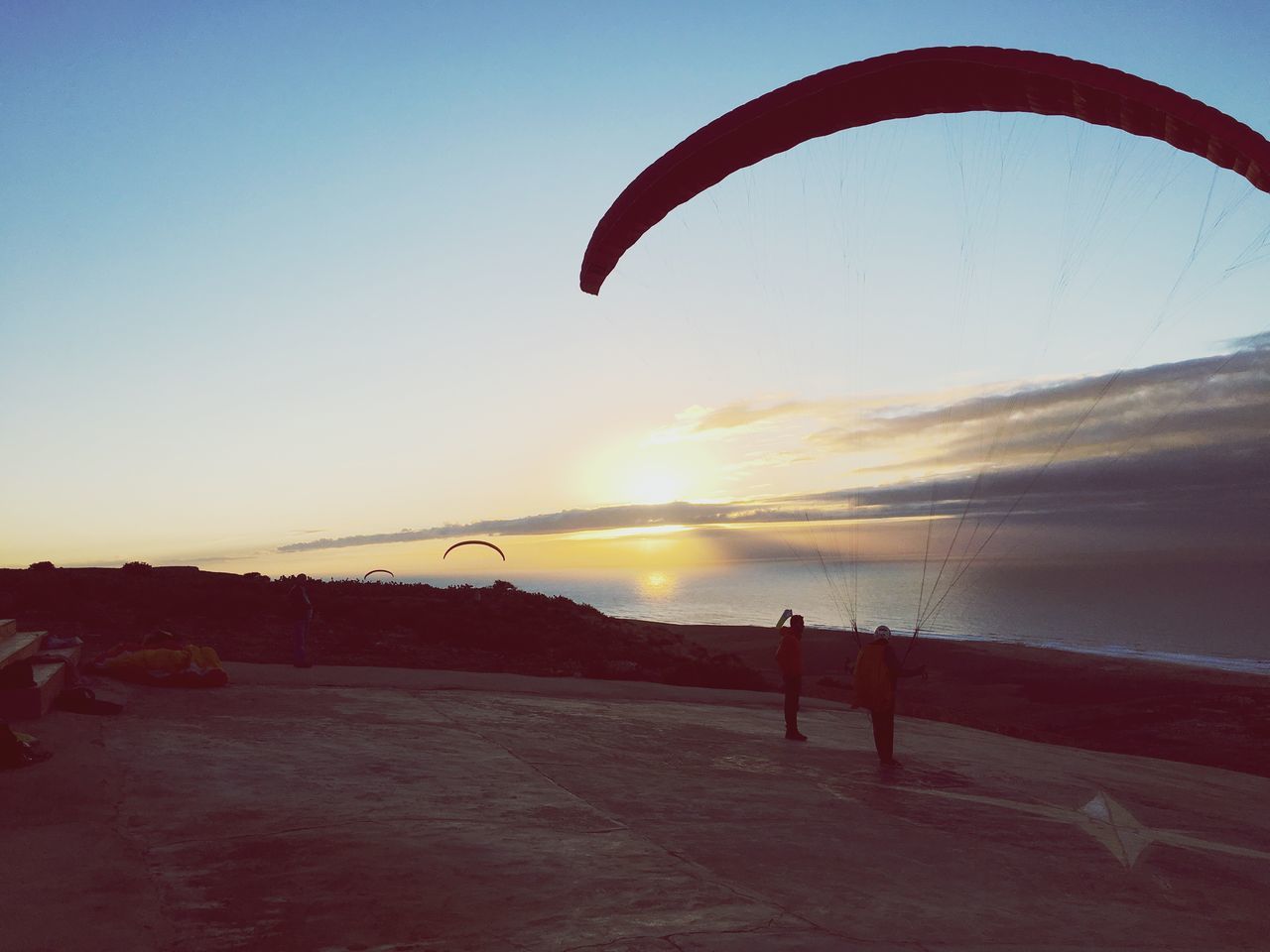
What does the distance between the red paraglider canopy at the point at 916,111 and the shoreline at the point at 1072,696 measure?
950cm

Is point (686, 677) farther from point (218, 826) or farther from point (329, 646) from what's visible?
point (218, 826)

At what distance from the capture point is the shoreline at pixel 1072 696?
822 inches

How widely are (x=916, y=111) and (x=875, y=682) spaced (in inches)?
318

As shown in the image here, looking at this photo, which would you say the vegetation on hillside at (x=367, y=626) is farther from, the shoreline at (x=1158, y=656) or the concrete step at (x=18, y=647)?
the shoreline at (x=1158, y=656)

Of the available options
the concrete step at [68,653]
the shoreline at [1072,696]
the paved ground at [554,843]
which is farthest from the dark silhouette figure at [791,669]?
the concrete step at [68,653]

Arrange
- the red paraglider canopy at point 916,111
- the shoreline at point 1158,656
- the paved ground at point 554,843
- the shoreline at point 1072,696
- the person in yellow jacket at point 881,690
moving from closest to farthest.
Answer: the paved ground at point 554,843 < the red paraglider canopy at point 916,111 < the person in yellow jacket at point 881,690 < the shoreline at point 1072,696 < the shoreline at point 1158,656

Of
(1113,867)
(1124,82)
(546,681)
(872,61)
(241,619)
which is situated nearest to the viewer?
(1113,867)

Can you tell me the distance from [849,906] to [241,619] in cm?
2143

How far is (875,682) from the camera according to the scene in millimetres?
11305

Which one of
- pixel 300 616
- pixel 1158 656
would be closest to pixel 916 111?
pixel 300 616

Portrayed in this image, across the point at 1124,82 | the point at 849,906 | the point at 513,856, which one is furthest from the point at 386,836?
the point at 1124,82

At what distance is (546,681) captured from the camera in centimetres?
1627

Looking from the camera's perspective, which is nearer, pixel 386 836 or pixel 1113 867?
pixel 386 836

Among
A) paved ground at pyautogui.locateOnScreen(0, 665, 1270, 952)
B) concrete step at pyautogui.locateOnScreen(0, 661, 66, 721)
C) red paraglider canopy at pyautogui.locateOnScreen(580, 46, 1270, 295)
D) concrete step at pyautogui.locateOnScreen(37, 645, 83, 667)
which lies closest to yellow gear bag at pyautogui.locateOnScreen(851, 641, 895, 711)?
paved ground at pyautogui.locateOnScreen(0, 665, 1270, 952)
